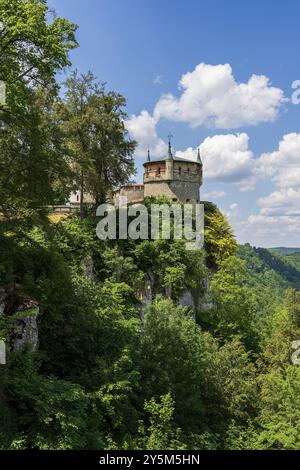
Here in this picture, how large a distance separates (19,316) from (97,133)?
18.8 m

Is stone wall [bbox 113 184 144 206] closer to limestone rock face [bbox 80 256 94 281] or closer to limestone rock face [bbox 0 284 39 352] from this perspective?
limestone rock face [bbox 80 256 94 281]

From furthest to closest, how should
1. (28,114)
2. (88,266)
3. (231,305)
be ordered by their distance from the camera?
(231,305), (88,266), (28,114)

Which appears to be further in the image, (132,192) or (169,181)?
(132,192)

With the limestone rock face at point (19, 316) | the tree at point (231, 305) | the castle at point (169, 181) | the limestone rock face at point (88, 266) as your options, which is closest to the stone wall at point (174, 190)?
the castle at point (169, 181)

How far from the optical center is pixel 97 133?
2788 cm

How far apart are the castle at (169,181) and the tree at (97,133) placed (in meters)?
8.18

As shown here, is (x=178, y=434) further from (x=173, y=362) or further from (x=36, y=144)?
(x=36, y=144)

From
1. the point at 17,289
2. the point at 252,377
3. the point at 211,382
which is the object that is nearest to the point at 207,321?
the point at 252,377

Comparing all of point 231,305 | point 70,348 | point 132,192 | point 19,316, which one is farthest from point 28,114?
point 132,192

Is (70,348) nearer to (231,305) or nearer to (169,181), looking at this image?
(231,305)

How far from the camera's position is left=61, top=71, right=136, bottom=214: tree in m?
27.3

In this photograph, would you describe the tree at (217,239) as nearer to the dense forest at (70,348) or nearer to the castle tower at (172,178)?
the castle tower at (172,178)

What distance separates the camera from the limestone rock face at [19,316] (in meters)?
11.5
